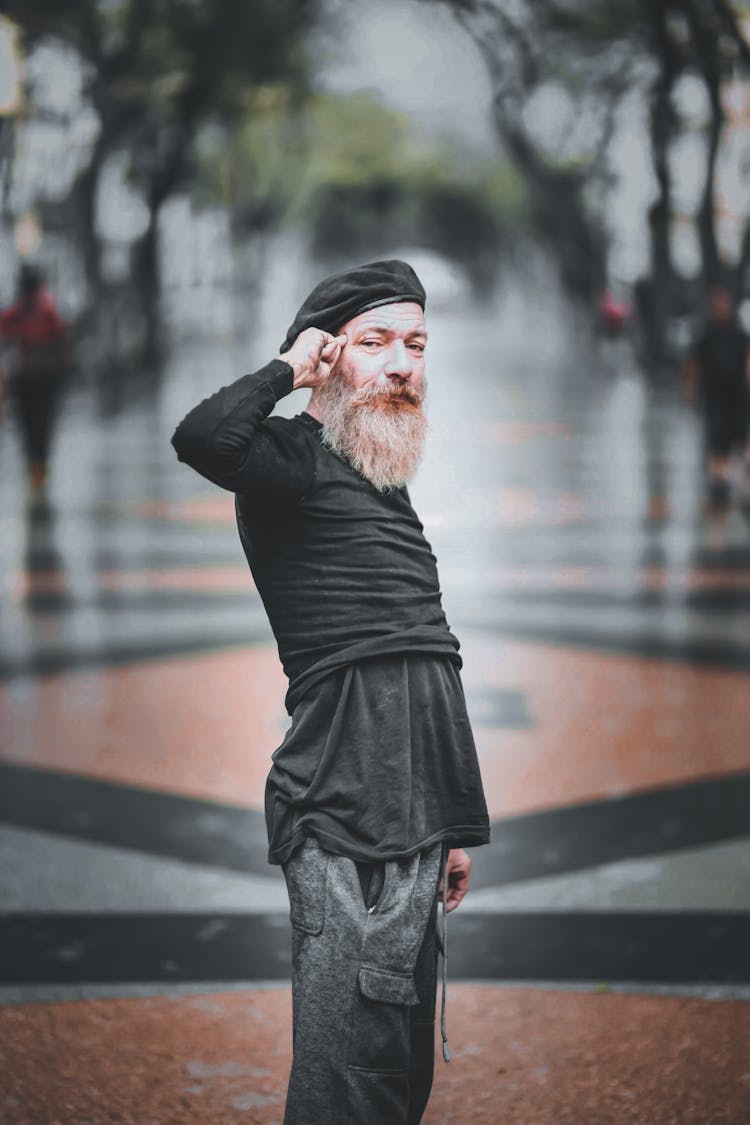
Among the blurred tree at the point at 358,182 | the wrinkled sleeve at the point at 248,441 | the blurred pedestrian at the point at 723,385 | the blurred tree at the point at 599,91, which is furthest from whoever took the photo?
the blurred tree at the point at 358,182

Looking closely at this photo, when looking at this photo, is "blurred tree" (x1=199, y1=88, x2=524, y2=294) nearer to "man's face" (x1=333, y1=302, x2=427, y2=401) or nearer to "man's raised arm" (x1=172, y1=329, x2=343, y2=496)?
"man's face" (x1=333, y1=302, x2=427, y2=401)

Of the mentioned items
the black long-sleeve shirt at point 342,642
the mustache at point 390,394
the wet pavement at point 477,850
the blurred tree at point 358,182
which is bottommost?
the wet pavement at point 477,850

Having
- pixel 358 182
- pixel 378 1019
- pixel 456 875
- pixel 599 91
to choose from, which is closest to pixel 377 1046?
pixel 378 1019

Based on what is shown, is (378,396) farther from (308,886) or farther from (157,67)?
(157,67)

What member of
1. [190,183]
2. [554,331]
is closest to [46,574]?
[190,183]

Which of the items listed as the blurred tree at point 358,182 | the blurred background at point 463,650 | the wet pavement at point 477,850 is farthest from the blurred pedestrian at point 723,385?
the blurred tree at point 358,182

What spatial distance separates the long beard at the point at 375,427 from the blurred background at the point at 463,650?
1.40 m

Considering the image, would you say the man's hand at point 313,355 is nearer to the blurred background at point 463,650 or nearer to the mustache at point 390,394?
the mustache at point 390,394

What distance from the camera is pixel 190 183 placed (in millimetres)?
42844

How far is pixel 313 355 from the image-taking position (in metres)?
3.12

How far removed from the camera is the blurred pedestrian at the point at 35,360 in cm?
1529

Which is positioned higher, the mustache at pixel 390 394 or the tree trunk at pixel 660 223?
the tree trunk at pixel 660 223

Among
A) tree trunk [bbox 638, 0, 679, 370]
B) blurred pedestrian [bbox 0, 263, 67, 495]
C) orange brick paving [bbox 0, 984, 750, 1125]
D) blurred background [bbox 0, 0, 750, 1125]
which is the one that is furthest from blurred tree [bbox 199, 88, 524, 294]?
orange brick paving [bbox 0, 984, 750, 1125]

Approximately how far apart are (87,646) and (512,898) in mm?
4079
